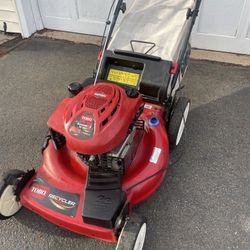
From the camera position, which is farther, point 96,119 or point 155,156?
point 155,156

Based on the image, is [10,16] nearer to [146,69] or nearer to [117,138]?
[146,69]

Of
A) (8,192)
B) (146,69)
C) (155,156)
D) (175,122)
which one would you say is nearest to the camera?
(8,192)

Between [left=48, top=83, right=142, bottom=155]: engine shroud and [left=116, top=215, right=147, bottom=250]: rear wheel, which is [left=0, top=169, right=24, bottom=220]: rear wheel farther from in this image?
[left=116, top=215, right=147, bottom=250]: rear wheel

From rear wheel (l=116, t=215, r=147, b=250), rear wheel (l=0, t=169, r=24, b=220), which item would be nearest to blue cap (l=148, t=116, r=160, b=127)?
rear wheel (l=116, t=215, r=147, b=250)

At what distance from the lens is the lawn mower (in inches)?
41.0

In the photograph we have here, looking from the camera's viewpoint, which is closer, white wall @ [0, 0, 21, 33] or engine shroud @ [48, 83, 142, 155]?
engine shroud @ [48, 83, 142, 155]

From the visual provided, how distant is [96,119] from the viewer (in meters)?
1.00

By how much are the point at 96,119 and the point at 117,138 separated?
0.10 metres

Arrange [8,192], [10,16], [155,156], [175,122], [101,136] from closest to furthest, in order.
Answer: [101,136]
[8,192]
[155,156]
[175,122]
[10,16]

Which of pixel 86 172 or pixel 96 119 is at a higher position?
pixel 96 119

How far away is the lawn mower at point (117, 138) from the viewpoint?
1.04 m

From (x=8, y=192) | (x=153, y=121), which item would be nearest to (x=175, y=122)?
(x=153, y=121)

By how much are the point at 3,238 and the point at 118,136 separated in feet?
2.47

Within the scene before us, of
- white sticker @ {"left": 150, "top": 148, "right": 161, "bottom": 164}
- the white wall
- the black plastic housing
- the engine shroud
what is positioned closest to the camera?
the engine shroud
